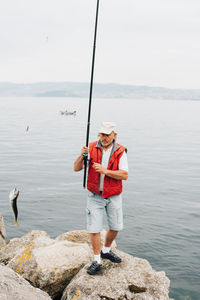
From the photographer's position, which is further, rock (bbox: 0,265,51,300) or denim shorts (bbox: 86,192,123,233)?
denim shorts (bbox: 86,192,123,233)

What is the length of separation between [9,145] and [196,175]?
72.1 ft

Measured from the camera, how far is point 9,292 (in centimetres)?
477

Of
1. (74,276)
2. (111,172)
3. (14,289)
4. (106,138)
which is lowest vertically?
(74,276)

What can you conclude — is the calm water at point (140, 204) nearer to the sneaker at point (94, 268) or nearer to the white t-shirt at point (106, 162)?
the sneaker at point (94, 268)

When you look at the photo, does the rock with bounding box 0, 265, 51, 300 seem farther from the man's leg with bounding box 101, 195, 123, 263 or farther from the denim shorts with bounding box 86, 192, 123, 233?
the man's leg with bounding box 101, 195, 123, 263

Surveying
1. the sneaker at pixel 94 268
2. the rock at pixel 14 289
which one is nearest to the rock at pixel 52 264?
the sneaker at pixel 94 268

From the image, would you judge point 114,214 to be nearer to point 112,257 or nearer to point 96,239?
point 96,239

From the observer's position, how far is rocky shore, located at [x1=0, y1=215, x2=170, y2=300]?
5.96 metres

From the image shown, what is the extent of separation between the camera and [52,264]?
692 cm

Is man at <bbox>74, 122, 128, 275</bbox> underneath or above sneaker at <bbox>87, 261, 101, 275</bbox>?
above

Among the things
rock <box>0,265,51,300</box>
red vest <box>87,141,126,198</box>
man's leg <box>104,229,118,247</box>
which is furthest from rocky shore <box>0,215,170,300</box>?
red vest <box>87,141,126,198</box>

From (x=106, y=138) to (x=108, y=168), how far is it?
504 millimetres

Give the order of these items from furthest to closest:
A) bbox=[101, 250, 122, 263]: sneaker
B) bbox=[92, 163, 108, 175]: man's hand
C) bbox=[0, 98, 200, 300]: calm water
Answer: bbox=[0, 98, 200, 300]: calm water → bbox=[101, 250, 122, 263]: sneaker → bbox=[92, 163, 108, 175]: man's hand

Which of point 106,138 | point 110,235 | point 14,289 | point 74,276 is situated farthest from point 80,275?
point 106,138
